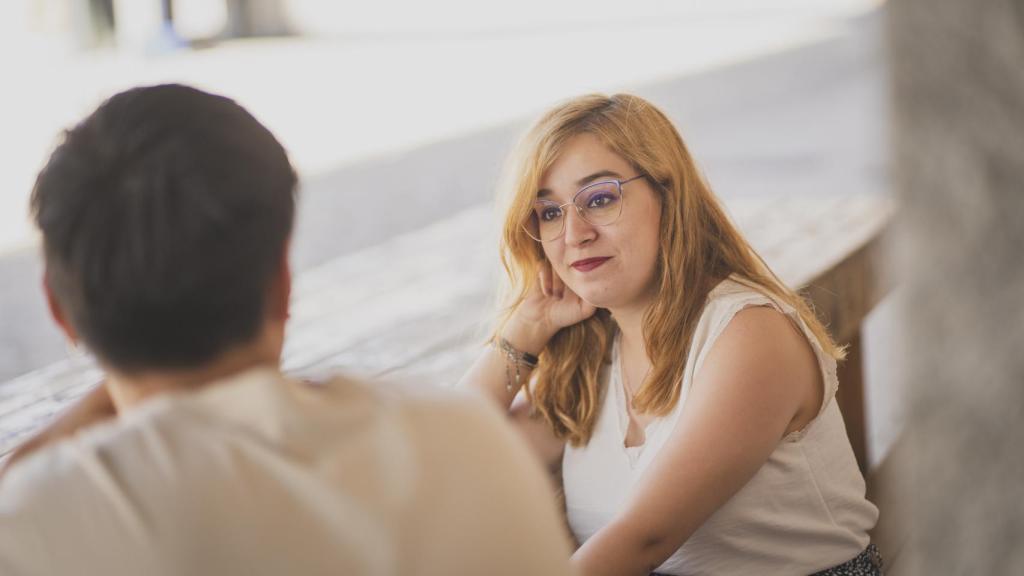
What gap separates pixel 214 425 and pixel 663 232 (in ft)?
4.38

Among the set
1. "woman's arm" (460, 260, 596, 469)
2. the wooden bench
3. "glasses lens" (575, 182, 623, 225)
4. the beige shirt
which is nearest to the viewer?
the beige shirt

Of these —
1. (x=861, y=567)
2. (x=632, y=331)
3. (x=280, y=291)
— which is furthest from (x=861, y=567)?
(x=280, y=291)

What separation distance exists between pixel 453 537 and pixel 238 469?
0.20m

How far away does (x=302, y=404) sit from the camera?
3.48 feet

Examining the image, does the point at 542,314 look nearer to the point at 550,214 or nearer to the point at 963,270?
the point at 550,214

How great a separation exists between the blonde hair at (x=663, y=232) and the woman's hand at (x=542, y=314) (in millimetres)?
115

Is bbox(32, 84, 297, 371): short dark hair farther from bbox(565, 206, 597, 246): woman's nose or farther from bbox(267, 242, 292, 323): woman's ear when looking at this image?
bbox(565, 206, 597, 246): woman's nose

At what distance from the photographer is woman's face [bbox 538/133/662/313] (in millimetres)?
2197

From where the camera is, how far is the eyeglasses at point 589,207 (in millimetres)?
2188

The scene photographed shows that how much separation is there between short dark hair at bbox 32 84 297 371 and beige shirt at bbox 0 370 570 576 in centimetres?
8

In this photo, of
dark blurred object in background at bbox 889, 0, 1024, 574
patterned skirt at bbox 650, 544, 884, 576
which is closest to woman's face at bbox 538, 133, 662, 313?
patterned skirt at bbox 650, 544, 884, 576

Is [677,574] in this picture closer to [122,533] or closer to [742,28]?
[122,533]

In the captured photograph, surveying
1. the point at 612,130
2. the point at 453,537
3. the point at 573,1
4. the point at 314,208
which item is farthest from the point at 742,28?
the point at 453,537

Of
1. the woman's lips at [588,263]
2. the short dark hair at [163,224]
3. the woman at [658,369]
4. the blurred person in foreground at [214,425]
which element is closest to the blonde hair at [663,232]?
the woman at [658,369]
